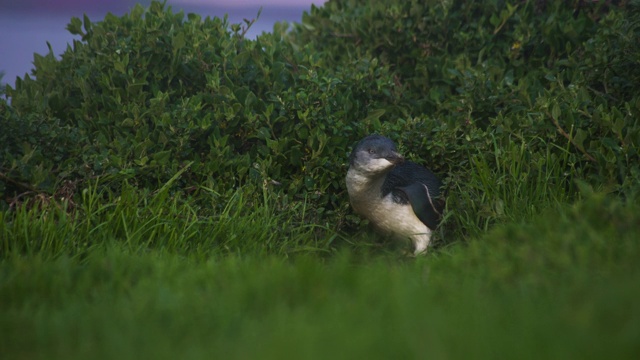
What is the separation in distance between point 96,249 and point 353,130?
2643 millimetres

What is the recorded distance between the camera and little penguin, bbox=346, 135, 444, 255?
5.89m

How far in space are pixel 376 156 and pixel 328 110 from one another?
123 centimetres

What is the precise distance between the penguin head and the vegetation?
0.59m

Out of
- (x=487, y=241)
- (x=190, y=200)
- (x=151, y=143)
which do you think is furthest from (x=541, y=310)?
(x=151, y=143)

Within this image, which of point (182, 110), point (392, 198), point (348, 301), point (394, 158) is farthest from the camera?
point (182, 110)

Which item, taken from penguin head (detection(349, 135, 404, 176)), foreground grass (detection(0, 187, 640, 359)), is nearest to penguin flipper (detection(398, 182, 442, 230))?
penguin head (detection(349, 135, 404, 176))

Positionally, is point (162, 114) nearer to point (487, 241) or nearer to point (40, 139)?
point (40, 139)

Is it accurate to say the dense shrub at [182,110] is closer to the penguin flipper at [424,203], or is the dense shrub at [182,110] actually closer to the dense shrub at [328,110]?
the dense shrub at [328,110]

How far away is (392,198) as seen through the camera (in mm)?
6078

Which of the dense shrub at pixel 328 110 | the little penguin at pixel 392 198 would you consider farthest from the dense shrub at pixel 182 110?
the little penguin at pixel 392 198

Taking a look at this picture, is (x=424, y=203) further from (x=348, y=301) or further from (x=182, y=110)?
(x=348, y=301)

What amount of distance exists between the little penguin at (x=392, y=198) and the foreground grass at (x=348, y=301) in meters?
1.04

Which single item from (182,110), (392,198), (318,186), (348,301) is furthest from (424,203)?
(348,301)

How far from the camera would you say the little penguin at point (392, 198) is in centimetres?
589
